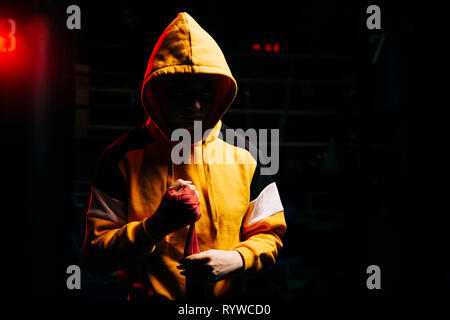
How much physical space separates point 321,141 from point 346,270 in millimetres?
831

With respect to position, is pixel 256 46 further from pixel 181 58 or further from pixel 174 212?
pixel 174 212

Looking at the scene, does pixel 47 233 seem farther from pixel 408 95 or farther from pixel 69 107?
pixel 408 95

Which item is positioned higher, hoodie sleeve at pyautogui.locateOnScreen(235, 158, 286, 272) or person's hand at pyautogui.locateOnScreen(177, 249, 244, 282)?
hoodie sleeve at pyautogui.locateOnScreen(235, 158, 286, 272)

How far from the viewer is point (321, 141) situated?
2266mm

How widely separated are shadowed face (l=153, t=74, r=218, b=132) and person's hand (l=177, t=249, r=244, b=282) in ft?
→ 1.50

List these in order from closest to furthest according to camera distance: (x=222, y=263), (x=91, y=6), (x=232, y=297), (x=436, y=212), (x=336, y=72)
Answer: (x=222, y=263) < (x=232, y=297) < (x=91, y=6) < (x=436, y=212) < (x=336, y=72)

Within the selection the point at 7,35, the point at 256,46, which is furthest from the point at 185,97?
the point at 7,35

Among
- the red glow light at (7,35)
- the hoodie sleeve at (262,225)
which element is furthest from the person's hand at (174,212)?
the red glow light at (7,35)

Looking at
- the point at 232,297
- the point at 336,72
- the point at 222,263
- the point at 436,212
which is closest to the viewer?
the point at 222,263

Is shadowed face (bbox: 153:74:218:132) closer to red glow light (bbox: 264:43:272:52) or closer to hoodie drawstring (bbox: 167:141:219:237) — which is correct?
hoodie drawstring (bbox: 167:141:219:237)

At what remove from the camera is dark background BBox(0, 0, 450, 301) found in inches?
80.7

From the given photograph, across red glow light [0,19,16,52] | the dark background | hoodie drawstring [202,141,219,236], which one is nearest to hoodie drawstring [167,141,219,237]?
hoodie drawstring [202,141,219,236]

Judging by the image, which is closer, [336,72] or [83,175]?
[83,175]
